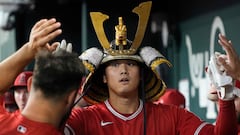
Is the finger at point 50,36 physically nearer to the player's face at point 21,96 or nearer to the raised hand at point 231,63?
the raised hand at point 231,63

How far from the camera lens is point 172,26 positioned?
9477mm

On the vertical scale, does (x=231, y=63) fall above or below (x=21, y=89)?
above

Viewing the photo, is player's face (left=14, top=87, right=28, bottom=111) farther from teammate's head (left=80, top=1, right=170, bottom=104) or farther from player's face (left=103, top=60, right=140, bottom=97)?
player's face (left=103, top=60, right=140, bottom=97)

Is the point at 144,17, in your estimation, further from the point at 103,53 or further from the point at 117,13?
the point at 117,13

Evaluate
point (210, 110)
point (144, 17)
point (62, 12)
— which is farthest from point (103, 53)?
point (62, 12)

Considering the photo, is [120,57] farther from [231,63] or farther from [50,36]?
[50,36]

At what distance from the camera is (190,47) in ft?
29.1

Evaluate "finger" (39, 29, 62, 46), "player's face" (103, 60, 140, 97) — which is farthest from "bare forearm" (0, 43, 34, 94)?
"player's face" (103, 60, 140, 97)

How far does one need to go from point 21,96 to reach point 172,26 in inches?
166

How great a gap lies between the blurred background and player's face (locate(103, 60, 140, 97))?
2.85 metres

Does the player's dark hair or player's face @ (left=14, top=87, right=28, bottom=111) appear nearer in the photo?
the player's dark hair

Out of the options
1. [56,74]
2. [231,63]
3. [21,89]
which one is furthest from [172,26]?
[56,74]

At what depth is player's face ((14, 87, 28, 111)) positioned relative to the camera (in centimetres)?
554

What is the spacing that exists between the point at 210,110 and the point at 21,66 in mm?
4942
